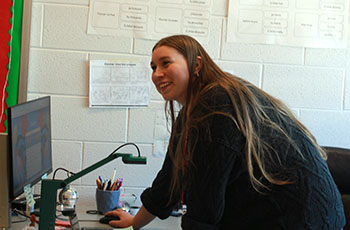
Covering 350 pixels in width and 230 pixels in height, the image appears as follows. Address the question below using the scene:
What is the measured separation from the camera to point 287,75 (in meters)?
2.53

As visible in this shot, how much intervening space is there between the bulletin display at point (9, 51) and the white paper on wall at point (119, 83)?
37 cm

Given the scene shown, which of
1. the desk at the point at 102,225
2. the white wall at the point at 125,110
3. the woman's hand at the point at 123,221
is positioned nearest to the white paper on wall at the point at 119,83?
the white wall at the point at 125,110

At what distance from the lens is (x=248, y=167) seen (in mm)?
1355

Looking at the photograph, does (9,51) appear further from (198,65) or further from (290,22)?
(290,22)

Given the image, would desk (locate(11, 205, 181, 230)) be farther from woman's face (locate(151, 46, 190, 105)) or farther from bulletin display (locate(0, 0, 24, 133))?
bulletin display (locate(0, 0, 24, 133))

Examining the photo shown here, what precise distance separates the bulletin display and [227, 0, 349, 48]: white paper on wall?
1.06 meters

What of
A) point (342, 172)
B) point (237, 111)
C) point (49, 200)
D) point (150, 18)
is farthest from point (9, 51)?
point (342, 172)

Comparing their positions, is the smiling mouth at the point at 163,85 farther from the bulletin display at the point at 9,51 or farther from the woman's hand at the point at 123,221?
the bulletin display at the point at 9,51

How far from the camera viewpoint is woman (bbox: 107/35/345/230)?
135cm

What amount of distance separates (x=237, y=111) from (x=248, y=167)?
16 centimetres

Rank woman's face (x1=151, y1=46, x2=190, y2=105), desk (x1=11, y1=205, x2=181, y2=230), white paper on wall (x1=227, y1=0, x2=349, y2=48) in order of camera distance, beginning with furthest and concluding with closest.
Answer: white paper on wall (x1=227, y1=0, x2=349, y2=48), desk (x1=11, y1=205, x2=181, y2=230), woman's face (x1=151, y1=46, x2=190, y2=105)

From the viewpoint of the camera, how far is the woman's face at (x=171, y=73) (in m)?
1.53

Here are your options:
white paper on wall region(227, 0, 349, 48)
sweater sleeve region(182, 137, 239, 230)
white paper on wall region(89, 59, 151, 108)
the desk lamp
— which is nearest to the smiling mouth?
sweater sleeve region(182, 137, 239, 230)

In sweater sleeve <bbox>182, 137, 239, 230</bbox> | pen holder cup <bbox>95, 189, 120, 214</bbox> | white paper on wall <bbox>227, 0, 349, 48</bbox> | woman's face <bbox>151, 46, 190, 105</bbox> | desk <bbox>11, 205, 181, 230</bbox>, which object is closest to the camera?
sweater sleeve <bbox>182, 137, 239, 230</bbox>
